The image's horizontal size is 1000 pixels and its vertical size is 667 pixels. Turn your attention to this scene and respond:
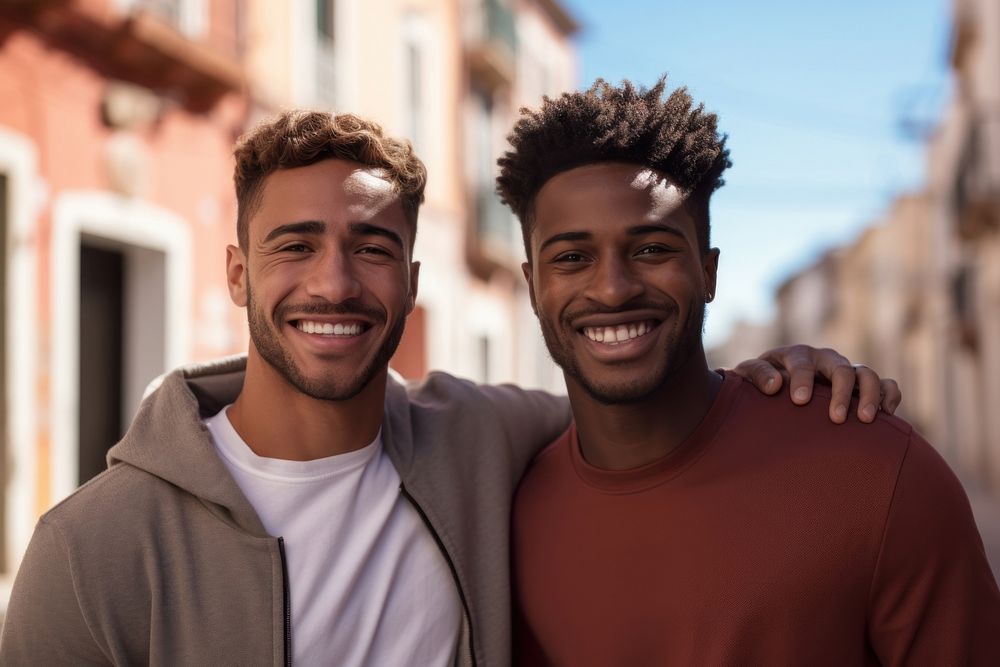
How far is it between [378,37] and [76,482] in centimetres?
724

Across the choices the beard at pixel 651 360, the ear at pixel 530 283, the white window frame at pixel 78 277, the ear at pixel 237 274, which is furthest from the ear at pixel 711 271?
the white window frame at pixel 78 277

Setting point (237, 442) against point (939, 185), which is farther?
point (939, 185)

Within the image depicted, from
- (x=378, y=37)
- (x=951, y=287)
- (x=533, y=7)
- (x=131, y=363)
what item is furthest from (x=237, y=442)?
(x=951, y=287)

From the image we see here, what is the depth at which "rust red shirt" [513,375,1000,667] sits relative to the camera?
2.33m

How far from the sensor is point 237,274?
3014mm

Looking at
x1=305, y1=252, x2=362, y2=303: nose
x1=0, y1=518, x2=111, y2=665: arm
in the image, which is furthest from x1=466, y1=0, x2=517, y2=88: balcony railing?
x1=0, y1=518, x2=111, y2=665: arm

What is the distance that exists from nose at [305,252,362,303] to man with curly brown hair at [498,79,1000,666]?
1.65 ft

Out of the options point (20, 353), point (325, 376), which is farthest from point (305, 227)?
point (20, 353)

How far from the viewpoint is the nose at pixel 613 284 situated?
2.61 meters

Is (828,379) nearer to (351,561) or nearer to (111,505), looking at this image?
(351,561)

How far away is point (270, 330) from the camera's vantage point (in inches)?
111

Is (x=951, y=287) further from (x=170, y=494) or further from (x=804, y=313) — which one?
(x=804, y=313)

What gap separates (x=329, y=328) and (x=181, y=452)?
0.50 m

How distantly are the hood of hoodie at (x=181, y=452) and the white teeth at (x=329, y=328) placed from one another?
367 mm
